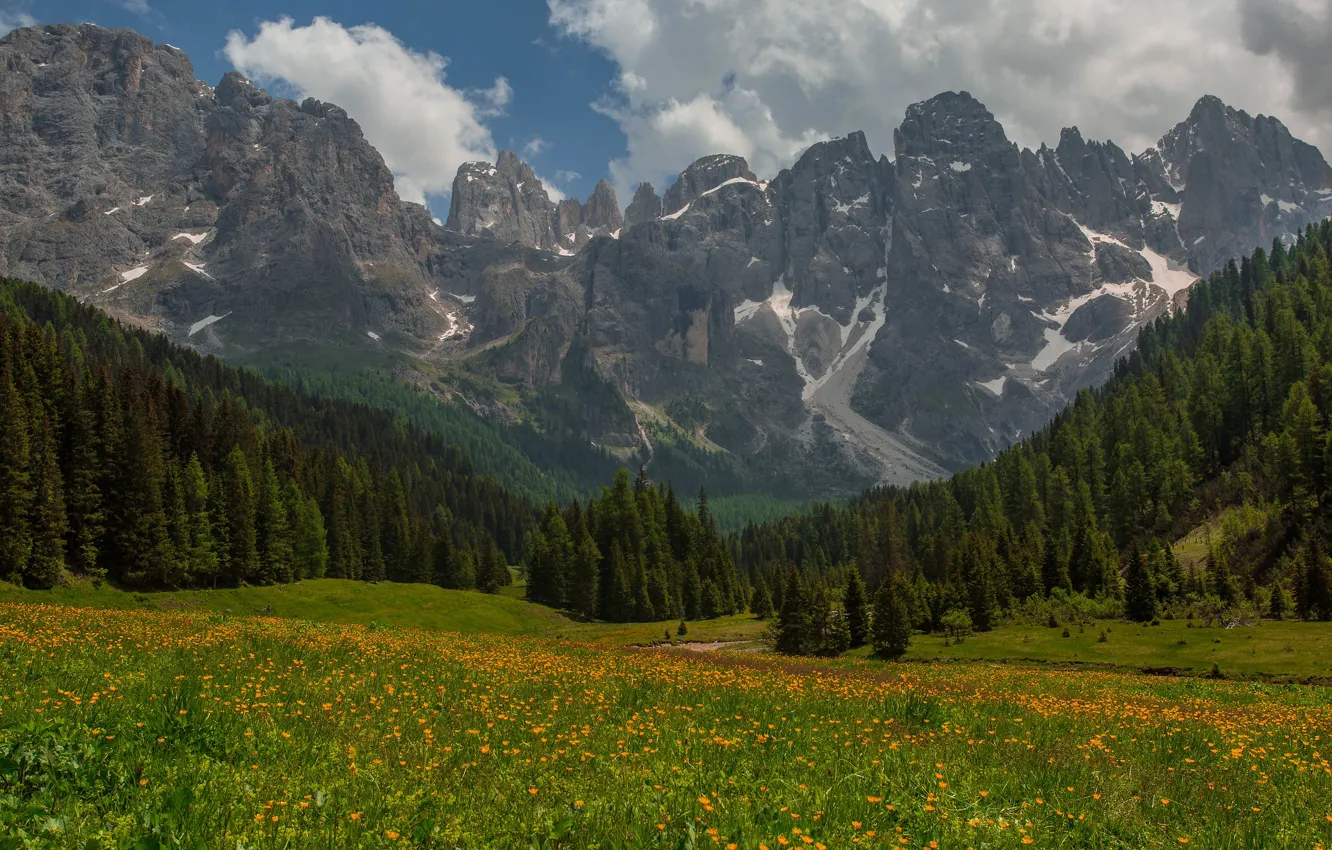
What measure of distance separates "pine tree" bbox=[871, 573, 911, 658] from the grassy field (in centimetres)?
4144

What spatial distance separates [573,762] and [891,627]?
53347mm

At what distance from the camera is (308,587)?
83562 mm

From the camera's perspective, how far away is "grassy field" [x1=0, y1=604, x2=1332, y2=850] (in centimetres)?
722

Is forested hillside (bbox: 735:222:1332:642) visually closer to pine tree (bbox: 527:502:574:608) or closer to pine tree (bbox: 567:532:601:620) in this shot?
pine tree (bbox: 567:532:601:620)

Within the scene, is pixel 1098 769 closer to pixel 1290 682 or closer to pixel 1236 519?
pixel 1290 682

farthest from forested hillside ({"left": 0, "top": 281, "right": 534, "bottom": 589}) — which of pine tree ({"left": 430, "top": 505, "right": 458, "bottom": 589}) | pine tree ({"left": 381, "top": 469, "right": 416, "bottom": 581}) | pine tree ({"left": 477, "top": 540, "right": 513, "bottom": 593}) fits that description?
pine tree ({"left": 477, "top": 540, "right": 513, "bottom": 593})

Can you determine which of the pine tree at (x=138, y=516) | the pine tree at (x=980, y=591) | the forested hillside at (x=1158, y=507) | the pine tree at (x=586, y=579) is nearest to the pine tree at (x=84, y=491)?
the pine tree at (x=138, y=516)

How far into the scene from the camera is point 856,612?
69000 mm

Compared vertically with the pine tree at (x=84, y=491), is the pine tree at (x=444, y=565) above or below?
below

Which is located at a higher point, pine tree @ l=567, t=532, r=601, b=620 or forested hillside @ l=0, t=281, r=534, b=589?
forested hillside @ l=0, t=281, r=534, b=589

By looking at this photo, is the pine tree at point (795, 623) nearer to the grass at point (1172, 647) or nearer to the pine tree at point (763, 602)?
the grass at point (1172, 647)

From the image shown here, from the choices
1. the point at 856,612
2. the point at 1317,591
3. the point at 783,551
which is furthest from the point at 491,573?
the point at 1317,591

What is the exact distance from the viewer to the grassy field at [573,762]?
284 inches

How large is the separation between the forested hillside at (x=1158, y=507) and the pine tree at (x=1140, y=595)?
150 mm
